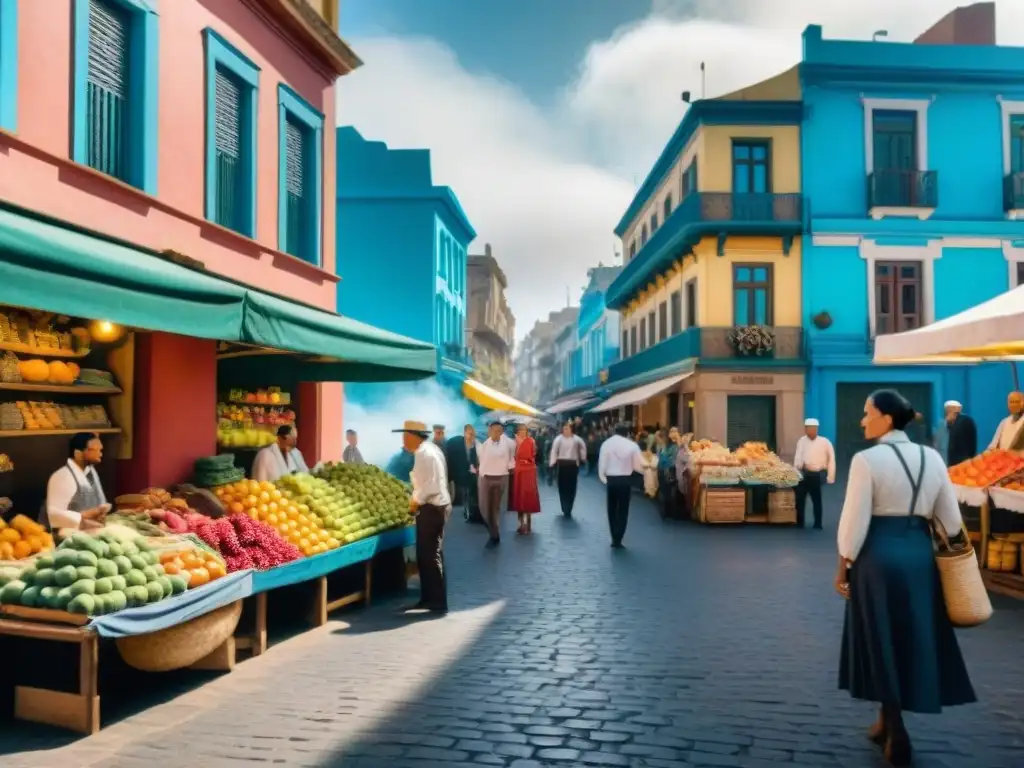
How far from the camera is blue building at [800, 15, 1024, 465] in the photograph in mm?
24641

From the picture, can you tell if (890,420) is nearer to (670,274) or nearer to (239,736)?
(239,736)

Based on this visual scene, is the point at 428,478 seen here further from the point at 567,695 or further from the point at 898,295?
the point at 898,295

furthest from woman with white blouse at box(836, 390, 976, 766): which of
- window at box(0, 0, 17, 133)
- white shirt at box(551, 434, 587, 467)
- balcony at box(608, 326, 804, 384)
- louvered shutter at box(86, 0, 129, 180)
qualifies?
balcony at box(608, 326, 804, 384)

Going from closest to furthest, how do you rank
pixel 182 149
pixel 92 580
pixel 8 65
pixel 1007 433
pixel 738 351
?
1. pixel 92 580
2. pixel 8 65
3. pixel 182 149
4. pixel 1007 433
5. pixel 738 351

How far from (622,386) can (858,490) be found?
32823 mm

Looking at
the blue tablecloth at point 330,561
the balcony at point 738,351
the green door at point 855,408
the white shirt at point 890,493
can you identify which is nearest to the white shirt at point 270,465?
the blue tablecloth at point 330,561

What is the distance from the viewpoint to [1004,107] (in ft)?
81.7

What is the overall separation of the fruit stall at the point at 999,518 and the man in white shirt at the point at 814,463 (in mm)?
4185

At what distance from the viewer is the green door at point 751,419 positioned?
81.9ft

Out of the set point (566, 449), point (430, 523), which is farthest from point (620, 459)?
point (430, 523)

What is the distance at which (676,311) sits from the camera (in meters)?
28.4

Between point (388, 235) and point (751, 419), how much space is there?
1626 centimetres

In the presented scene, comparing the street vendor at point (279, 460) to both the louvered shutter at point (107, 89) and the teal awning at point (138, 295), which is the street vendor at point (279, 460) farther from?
the louvered shutter at point (107, 89)

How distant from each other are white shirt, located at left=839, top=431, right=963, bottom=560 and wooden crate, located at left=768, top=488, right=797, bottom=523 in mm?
10987
